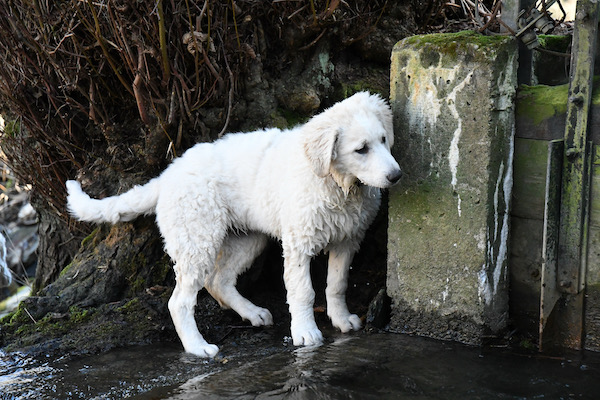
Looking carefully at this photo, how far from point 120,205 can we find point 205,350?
1.31 meters

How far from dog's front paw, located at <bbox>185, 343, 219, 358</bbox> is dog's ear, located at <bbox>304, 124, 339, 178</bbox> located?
1.42 metres

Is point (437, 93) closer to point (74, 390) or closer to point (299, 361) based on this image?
point (299, 361)

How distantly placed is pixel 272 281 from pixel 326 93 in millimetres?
1656

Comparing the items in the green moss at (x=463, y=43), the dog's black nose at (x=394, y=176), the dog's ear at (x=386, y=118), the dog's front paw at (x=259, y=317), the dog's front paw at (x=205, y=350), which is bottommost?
the dog's front paw at (x=205, y=350)

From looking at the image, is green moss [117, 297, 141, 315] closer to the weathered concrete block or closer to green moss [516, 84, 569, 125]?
the weathered concrete block

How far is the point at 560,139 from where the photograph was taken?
12.6ft

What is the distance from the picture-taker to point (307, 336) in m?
4.45

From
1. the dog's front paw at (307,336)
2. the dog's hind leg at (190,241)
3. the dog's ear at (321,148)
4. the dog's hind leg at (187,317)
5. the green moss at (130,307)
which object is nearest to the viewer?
the dog's ear at (321,148)

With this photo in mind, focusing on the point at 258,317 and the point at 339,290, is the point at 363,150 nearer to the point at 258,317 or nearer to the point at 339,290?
the point at 339,290

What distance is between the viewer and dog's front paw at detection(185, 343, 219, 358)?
448 centimetres

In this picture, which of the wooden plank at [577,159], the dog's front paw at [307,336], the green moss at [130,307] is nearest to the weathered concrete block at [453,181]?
the wooden plank at [577,159]

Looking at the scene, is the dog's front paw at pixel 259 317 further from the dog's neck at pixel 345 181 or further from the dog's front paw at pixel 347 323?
the dog's neck at pixel 345 181

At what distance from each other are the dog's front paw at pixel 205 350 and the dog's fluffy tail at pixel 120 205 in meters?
1.14

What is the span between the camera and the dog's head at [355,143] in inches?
158
